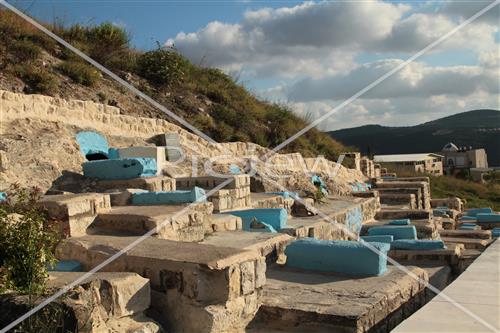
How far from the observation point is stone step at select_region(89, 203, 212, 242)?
169 inches

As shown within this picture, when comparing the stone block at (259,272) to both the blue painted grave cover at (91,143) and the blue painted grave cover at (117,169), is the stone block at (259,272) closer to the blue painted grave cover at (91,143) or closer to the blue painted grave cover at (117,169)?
the blue painted grave cover at (117,169)

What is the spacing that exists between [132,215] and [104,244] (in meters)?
0.66

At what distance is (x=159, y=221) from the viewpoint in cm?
429

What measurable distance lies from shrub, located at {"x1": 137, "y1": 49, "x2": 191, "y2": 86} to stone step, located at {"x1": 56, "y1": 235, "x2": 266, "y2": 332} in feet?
40.4

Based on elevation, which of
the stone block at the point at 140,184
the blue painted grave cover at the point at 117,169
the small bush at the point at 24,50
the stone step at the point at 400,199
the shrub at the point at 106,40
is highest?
the shrub at the point at 106,40

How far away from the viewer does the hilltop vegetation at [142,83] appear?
440 inches

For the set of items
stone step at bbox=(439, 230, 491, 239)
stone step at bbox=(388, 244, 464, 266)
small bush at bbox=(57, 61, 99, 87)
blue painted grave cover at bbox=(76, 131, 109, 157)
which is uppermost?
small bush at bbox=(57, 61, 99, 87)

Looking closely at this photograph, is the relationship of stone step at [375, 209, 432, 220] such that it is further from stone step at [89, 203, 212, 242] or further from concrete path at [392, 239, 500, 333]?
concrete path at [392, 239, 500, 333]

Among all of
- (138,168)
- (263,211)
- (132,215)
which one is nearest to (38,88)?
(138,168)

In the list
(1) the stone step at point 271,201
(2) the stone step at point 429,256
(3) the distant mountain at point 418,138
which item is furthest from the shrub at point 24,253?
(3) the distant mountain at point 418,138

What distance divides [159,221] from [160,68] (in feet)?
38.3

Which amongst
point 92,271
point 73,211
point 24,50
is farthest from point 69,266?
point 24,50

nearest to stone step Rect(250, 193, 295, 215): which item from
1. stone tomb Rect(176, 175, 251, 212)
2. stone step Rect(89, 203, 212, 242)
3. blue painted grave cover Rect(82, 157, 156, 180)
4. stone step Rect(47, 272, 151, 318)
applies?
stone tomb Rect(176, 175, 251, 212)

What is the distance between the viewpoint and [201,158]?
10.2m
